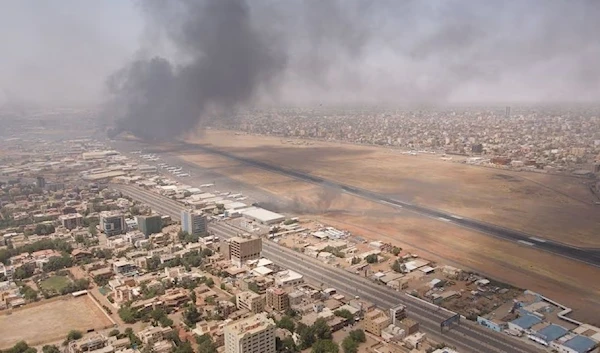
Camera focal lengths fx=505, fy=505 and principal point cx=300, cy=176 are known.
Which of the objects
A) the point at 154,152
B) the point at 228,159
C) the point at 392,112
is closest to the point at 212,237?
the point at 228,159

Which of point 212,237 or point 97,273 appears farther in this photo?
point 212,237

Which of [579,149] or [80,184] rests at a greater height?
[579,149]

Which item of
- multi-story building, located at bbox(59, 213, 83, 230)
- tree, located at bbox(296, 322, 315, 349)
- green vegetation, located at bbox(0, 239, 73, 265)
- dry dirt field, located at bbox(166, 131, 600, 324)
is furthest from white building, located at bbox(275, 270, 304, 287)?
multi-story building, located at bbox(59, 213, 83, 230)

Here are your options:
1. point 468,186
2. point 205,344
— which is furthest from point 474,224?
point 205,344

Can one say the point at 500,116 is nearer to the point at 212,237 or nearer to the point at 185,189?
the point at 185,189

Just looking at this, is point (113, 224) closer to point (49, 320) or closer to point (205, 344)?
point (49, 320)

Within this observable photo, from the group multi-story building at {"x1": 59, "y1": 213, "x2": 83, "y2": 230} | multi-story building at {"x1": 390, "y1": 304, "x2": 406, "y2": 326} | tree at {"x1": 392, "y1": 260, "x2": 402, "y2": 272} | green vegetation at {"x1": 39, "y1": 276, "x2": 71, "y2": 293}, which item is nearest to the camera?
multi-story building at {"x1": 390, "y1": 304, "x2": 406, "y2": 326}

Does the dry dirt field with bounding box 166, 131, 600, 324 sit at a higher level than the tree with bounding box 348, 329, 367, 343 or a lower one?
higher

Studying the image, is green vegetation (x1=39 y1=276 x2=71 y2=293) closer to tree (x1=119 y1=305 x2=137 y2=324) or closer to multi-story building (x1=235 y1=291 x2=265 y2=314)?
tree (x1=119 y1=305 x2=137 y2=324)
